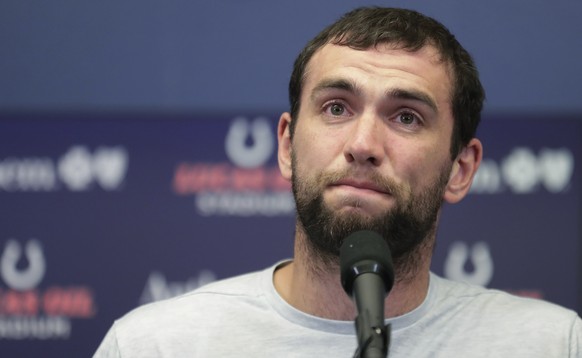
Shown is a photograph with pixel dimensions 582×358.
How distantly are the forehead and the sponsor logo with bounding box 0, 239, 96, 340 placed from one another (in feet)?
3.20

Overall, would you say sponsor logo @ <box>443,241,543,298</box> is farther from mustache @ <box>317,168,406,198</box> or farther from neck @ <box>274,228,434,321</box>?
mustache @ <box>317,168,406,198</box>

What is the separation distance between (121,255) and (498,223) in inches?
36.9

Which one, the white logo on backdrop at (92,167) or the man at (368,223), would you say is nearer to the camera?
the man at (368,223)

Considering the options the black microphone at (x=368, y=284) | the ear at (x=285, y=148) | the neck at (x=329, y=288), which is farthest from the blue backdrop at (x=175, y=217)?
the black microphone at (x=368, y=284)

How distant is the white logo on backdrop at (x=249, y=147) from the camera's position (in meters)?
2.29

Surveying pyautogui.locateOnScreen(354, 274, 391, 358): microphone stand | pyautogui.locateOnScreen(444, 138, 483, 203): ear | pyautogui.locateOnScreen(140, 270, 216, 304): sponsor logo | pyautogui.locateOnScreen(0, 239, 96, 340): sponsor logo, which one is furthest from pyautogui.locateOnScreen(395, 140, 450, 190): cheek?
pyautogui.locateOnScreen(0, 239, 96, 340): sponsor logo

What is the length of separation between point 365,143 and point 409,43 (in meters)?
0.25

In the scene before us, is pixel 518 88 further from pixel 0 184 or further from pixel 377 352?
pixel 377 352

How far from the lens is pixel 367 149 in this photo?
4.71 ft

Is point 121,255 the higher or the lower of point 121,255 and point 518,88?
the lower

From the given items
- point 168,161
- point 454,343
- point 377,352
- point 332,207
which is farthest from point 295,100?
point 377,352

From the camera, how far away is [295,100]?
5.59 feet

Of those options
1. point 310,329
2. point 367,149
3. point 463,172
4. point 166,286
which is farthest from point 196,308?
point 166,286

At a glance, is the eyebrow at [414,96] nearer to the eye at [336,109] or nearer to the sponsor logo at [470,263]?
the eye at [336,109]
